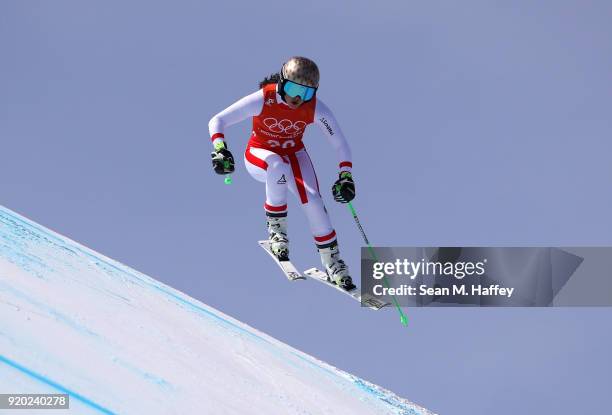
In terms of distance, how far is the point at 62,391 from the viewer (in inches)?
165

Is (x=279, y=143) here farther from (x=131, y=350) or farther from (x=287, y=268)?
(x=131, y=350)

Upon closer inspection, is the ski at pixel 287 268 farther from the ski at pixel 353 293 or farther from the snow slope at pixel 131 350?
the snow slope at pixel 131 350

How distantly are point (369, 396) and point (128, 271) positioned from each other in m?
3.24

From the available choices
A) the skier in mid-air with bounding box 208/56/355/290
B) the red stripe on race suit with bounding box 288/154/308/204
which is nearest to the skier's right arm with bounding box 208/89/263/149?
the skier in mid-air with bounding box 208/56/355/290

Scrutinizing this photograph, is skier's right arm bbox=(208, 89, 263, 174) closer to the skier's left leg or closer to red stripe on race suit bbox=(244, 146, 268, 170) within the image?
red stripe on race suit bbox=(244, 146, 268, 170)

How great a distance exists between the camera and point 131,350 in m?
5.48

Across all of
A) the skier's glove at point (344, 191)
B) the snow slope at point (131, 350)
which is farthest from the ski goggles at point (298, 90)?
the snow slope at point (131, 350)

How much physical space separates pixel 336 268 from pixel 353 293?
0.35 m

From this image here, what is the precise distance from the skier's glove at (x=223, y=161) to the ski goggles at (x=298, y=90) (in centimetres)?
91

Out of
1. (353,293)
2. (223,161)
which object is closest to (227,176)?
(223,161)

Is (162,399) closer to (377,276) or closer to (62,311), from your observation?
(62,311)

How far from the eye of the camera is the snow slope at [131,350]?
4469 millimetres

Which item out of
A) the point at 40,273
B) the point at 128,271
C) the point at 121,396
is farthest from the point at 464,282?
the point at 121,396

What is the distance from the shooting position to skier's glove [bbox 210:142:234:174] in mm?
8188
